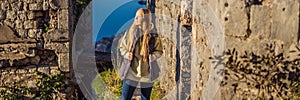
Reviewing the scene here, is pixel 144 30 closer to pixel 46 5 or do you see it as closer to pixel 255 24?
pixel 46 5

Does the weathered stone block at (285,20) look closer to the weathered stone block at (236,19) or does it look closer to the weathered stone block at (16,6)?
the weathered stone block at (236,19)

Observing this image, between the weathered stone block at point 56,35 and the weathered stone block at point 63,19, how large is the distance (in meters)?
0.06

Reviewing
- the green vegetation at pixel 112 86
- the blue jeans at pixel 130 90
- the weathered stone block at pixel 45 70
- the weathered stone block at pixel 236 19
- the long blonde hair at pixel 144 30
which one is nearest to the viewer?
the weathered stone block at pixel 236 19

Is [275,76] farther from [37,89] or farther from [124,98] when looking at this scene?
[37,89]

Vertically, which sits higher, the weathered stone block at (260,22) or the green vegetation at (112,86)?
the weathered stone block at (260,22)

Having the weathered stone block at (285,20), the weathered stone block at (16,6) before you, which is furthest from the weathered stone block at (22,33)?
the weathered stone block at (285,20)

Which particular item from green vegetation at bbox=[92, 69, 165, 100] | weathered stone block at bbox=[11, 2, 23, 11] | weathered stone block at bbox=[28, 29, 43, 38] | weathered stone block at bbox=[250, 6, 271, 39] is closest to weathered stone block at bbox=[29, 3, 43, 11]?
weathered stone block at bbox=[11, 2, 23, 11]

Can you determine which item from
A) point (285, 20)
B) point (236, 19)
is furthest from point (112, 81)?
point (285, 20)

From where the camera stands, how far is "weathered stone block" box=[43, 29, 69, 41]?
16.0 ft

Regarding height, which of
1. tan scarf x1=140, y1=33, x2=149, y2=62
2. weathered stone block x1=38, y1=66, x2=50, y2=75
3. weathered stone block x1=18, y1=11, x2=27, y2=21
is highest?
weathered stone block x1=18, y1=11, x2=27, y2=21

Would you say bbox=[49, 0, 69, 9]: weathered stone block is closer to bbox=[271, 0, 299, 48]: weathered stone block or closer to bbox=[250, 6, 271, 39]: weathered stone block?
bbox=[250, 6, 271, 39]: weathered stone block

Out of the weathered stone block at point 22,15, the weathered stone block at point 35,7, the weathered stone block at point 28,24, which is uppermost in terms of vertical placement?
the weathered stone block at point 35,7

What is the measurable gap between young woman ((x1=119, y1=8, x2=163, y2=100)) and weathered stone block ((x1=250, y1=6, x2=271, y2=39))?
2.07 meters

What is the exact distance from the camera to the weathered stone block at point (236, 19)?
103 inches
